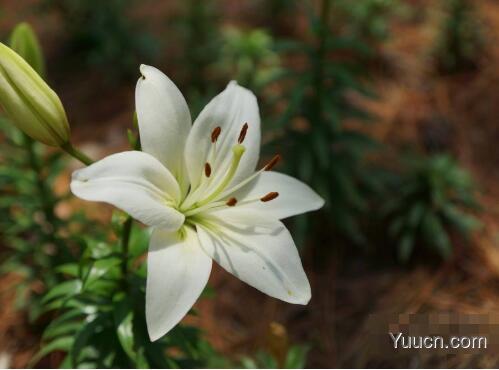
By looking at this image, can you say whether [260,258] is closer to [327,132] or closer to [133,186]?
[133,186]

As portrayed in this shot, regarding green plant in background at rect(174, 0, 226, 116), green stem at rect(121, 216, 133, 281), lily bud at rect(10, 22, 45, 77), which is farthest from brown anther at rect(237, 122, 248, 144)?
green plant in background at rect(174, 0, 226, 116)

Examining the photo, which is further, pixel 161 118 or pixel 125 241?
pixel 125 241

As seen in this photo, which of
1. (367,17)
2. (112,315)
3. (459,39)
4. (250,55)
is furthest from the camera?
(459,39)

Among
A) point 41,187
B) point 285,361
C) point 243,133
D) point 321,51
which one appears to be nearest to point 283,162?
point 321,51

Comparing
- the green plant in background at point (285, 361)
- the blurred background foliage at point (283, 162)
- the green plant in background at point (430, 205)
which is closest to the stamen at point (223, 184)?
the blurred background foliage at point (283, 162)

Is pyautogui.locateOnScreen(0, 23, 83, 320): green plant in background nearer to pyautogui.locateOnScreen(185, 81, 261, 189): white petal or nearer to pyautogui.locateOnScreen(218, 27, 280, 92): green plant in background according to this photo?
pyautogui.locateOnScreen(185, 81, 261, 189): white petal

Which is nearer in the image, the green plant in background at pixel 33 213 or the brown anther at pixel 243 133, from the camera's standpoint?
the brown anther at pixel 243 133

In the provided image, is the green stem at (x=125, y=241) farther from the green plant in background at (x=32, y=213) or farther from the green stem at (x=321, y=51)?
the green stem at (x=321, y=51)
